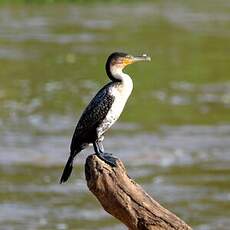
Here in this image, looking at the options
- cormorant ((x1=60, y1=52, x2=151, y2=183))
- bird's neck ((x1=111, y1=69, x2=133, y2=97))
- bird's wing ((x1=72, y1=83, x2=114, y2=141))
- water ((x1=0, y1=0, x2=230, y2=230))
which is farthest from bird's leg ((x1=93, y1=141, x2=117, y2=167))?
water ((x1=0, y1=0, x2=230, y2=230))

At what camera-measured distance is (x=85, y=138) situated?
5625mm

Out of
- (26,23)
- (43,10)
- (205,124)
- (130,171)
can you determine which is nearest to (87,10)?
(43,10)

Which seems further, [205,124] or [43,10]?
[43,10]

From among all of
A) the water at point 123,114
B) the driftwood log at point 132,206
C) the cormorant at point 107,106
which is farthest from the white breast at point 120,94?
the water at point 123,114

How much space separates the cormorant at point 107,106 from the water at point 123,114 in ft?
15.5

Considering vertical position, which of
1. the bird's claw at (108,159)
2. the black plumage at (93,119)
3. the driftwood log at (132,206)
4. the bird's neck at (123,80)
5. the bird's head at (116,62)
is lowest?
the driftwood log at (132,206)

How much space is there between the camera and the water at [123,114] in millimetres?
11227

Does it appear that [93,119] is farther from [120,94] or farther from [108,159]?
[108,159]

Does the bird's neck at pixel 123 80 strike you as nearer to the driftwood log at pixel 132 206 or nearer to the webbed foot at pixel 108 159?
the webbed foot at pixel 108 159

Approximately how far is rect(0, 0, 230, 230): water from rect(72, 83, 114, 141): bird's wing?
15.6ft

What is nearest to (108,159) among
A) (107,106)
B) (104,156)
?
(104,156)

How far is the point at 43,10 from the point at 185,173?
2146 cm

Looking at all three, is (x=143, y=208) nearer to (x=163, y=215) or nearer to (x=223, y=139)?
(x=163, y=215)

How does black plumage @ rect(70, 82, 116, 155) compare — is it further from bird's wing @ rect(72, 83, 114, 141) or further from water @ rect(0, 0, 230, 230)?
water @ rect(0, 0, 230, 230)
